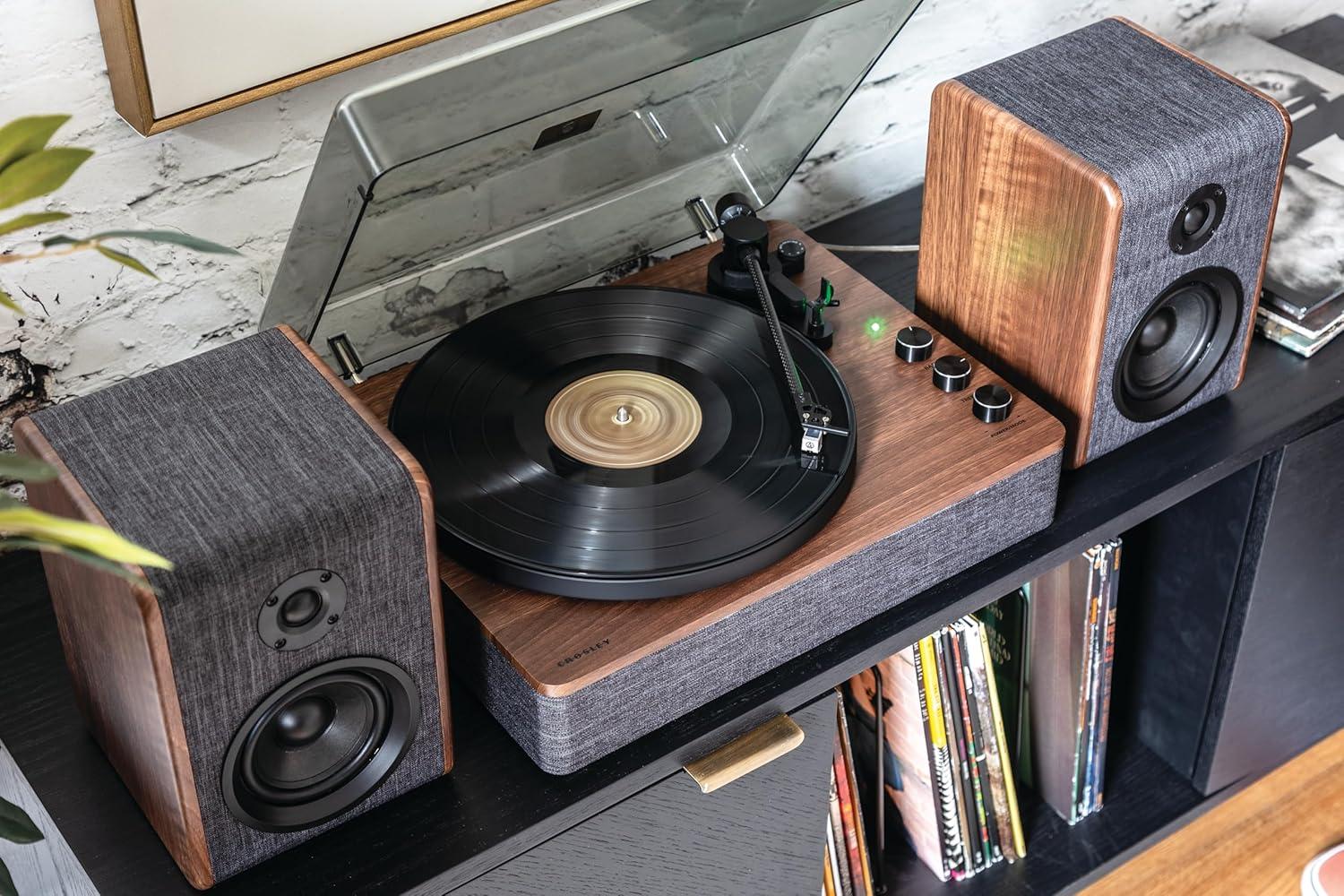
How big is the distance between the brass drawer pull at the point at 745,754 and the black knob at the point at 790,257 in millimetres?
423

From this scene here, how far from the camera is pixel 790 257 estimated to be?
131 centimetres

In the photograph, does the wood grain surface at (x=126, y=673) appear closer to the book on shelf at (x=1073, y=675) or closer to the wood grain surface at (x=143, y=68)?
the wood grain surface at (x=143, y=68)

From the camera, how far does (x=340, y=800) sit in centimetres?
96

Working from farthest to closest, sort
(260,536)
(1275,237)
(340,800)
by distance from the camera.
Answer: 1. (1275,237)
2. (340,800)
3. (260,536)

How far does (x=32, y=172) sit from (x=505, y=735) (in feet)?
1.82

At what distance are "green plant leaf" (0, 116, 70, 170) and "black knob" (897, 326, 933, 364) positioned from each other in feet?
2.40

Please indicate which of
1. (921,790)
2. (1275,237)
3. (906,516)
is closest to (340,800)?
(906,516)

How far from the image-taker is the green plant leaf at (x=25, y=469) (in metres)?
0.62

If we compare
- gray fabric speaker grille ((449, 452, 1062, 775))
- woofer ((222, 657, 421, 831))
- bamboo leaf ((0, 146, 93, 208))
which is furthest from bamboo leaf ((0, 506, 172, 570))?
gray fabric speaker grille ((449, 452, 1062, 775))

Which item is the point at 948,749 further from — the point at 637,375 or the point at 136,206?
the point at 136,206

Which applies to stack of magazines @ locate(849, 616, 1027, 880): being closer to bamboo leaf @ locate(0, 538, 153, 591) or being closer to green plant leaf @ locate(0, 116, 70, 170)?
bamboo leaf @ locate(0, 538, 153, 591)

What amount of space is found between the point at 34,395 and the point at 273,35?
1.18ft

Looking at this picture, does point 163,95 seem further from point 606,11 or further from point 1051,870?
point 1051,870

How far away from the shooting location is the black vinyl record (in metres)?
1.01
